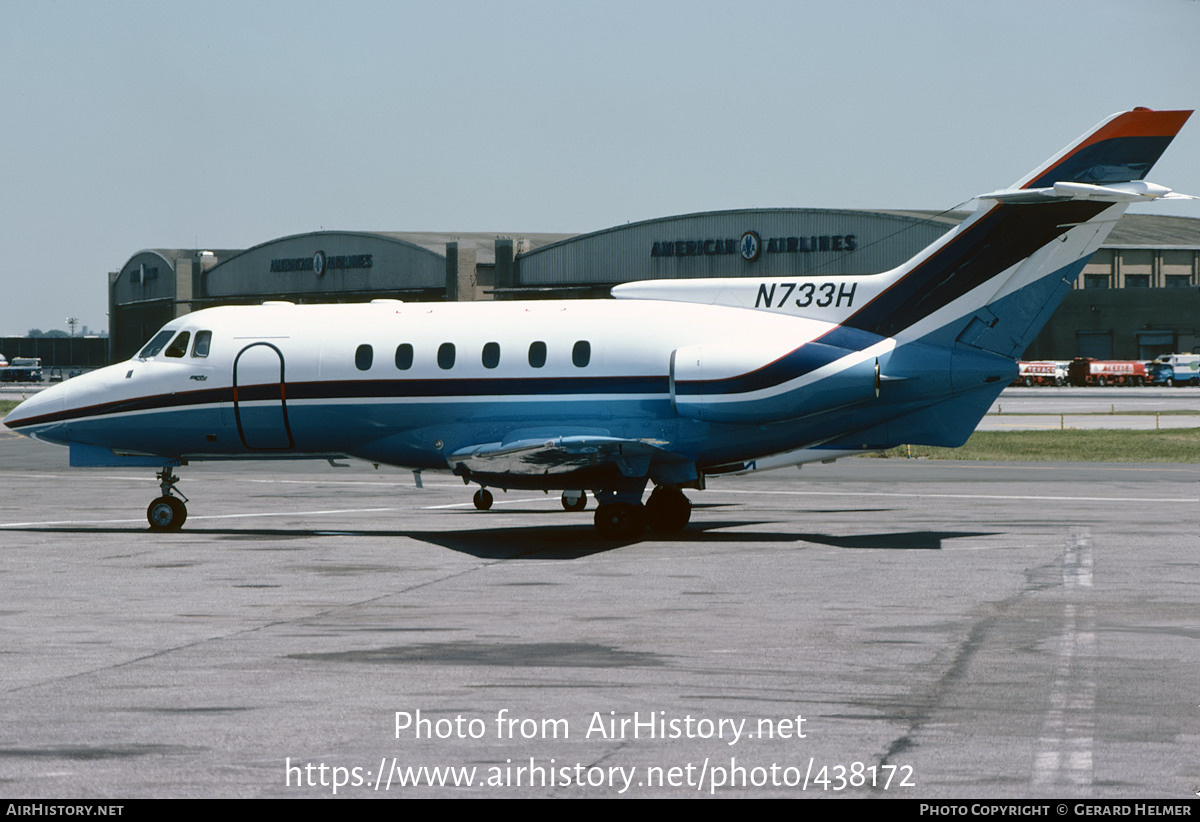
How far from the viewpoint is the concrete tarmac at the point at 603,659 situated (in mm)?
8891

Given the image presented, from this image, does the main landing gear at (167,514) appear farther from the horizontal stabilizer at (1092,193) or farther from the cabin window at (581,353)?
the horizontal stabilizer at (1092,193)

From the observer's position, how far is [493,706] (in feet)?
35.3

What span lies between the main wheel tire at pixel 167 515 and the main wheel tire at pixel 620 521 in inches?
288

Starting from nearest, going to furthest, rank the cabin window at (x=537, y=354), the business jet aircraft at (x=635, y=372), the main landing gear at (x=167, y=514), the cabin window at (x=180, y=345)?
the business jet aircraft at (x=635, y=372) < the cabin window at (x=537, y=354) < the main landing gear at (x=167, y=514) < the cabin window at (x=180, y=345)

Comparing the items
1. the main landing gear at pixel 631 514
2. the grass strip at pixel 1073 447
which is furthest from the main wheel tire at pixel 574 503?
the grass strip at pixel 1073 447

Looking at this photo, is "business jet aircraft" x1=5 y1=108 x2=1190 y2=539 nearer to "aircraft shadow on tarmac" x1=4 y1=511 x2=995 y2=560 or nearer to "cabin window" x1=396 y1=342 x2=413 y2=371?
"cabin window" x1=396 y1=342 x2=413 y2=371

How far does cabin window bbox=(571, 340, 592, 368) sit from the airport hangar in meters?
50.8

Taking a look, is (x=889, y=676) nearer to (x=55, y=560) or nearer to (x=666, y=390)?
(x=666, y=390)

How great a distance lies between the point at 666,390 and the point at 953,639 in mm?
9677

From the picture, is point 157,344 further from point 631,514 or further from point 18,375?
point 18,375

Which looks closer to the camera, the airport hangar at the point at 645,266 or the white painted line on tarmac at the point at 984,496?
the white painted line on tarmac at the point at 984,496

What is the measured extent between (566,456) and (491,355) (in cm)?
269

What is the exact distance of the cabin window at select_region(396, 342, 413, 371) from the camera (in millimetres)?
23812

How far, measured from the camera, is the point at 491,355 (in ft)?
77.0
